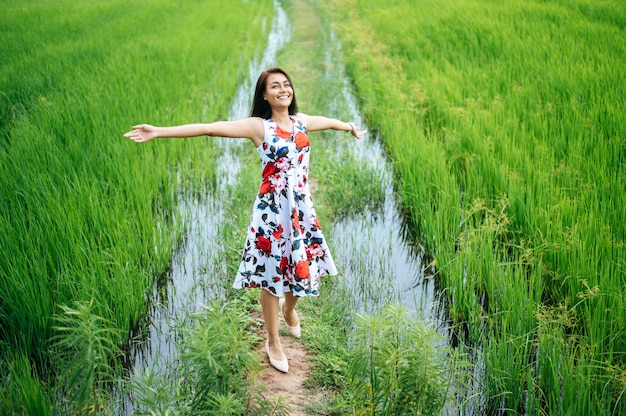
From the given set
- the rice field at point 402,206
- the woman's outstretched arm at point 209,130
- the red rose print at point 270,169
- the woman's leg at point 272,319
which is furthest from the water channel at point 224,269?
the woman's outstretched arm at point 209,130

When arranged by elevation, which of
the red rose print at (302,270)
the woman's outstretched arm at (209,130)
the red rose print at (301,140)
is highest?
the woman's outstretched arm at (209,130)

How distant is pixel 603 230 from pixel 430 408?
169cm

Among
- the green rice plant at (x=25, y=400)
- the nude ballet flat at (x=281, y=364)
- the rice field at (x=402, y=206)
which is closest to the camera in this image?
the green rice plant at (x=25, y=400)

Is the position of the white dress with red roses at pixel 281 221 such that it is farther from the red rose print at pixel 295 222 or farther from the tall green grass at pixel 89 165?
the tall green grass at pixel 89 165

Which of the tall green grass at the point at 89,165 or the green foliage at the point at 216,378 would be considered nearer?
the green foliage at the point at 216,378

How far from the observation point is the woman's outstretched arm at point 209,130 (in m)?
2.30

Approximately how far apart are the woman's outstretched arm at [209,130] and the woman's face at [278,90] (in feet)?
0.38

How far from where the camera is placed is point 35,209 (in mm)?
3318

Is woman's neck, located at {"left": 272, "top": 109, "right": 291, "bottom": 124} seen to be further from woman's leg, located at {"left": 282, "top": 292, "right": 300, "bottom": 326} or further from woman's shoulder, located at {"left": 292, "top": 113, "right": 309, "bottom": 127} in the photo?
woman's leg, located at {"left": 282, "top": 292, "right": 300, "bottom": 326}

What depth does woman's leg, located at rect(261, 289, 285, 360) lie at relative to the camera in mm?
2477

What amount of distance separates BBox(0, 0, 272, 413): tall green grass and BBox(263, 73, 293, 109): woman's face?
107 centimetres

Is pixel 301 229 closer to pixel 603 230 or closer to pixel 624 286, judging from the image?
pixel 624 286

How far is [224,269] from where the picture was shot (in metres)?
3.38

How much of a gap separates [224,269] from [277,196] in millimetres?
1147
